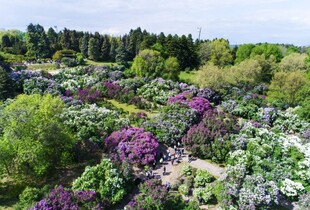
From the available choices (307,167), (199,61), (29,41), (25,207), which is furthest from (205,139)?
(29,41)

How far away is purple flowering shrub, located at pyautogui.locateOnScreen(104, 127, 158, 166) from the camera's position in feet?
75.1

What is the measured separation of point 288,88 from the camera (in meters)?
36.4

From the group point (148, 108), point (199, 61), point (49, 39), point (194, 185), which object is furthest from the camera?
point (49, 39)

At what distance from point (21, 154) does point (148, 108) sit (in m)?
19.8

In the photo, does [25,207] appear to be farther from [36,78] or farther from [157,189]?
[36,78]

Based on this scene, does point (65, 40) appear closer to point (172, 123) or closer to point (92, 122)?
point (92, 122)

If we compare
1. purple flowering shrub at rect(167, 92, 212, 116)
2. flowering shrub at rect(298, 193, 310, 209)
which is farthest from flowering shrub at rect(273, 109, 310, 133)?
flowering shrub at rect(298, 193, 310, 209)

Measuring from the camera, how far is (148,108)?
36.2 metres

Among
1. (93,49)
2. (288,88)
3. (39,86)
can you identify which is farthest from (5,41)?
(288,88)

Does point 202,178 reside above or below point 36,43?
below

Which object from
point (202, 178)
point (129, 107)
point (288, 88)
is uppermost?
point (288, 88)

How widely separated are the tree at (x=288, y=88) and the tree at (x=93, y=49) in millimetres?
47847

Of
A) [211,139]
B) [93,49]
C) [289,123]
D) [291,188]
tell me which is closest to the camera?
[291,188]

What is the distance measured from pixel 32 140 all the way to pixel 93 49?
5255cm
